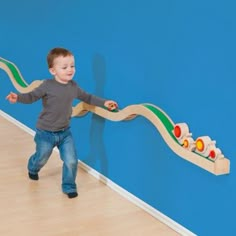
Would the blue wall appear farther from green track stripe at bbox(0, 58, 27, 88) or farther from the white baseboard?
green track stripe at bbox(0, 58, 27, 88)

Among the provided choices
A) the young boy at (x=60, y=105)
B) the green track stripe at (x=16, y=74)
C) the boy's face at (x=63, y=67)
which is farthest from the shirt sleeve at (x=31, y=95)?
the green track stripe at (x=16, y=74)

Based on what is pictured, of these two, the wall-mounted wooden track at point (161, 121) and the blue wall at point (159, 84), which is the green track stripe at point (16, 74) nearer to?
the blue wall at point (159, 84)

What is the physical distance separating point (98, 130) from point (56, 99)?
0.35 m

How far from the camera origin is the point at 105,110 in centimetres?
270

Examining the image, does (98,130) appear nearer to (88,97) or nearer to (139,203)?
(88,97)

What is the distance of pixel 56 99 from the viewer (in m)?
2.68

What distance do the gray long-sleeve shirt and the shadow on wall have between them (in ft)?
0.40

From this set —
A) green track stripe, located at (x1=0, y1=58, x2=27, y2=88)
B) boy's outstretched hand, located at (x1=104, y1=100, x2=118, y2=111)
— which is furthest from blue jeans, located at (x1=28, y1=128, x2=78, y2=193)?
green track stripe, located at (x1=0, y1=58, x2=27, y2=88)

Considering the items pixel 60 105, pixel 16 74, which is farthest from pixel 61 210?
pixel 16 74

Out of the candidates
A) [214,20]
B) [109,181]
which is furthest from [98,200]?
[214,20]

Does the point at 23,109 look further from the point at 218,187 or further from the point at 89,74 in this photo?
the point at 218,187

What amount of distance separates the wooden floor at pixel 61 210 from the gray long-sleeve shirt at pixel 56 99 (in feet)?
1.15

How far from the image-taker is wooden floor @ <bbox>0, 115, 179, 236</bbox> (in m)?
2.34

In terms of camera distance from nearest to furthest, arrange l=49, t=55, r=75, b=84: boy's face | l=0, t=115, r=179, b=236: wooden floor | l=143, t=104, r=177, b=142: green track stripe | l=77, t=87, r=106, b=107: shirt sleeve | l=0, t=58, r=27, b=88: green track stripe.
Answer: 1. l=143, t=104, r=177, b=142: green track stripe
2. l=0, t=115, r=179, b=236: wooden floor
3. l=49, t=55, r=75, b=84: boy's face
4. l=77, t=87, r=106, b=107: shirt sleeve
5. l=0, t=58, r=27, b=88: green track stripe
